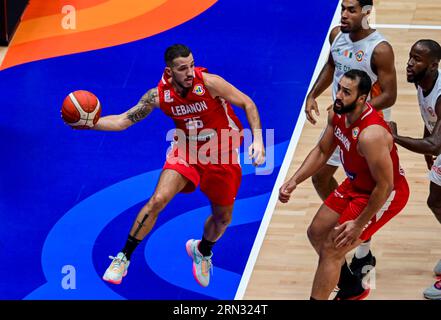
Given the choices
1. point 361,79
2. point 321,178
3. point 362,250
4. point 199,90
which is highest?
point 361,79

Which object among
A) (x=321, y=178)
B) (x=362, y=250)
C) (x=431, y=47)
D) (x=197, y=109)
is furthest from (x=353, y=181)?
(x=197, y=109)

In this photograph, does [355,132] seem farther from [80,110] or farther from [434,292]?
[80,110]

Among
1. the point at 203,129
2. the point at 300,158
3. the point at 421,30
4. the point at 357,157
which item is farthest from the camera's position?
the point at 421,30

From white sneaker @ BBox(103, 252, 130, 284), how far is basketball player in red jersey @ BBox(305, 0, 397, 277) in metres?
1.90

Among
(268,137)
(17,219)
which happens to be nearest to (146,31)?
(268,137)

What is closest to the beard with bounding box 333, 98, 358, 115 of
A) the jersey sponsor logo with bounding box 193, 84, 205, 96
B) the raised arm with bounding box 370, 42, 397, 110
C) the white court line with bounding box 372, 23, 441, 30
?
the raised arm with bounding box 370, 42, 397, 110

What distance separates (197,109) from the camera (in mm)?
11359

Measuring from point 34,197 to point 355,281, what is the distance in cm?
356

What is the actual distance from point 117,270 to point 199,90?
1674mm

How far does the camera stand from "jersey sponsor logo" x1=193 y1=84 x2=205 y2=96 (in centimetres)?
1130

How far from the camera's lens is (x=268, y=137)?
14.2 metres

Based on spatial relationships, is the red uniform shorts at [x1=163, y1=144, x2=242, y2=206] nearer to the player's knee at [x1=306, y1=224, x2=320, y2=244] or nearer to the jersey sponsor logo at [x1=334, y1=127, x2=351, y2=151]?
the player's knee at [x1=306, y1=224, x2=320, y2=244]

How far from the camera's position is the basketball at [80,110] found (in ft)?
36.4

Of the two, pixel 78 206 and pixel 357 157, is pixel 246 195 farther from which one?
pixel 357 157
